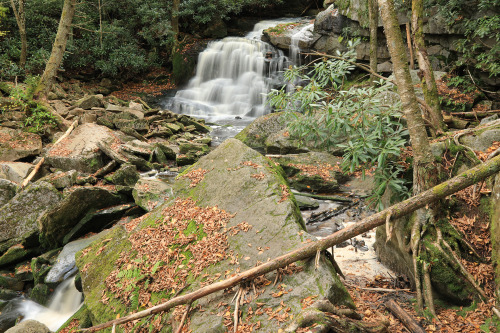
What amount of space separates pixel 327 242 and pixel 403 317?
3.61ft

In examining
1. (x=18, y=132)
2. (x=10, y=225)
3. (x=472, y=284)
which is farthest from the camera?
(x=18, y=132)

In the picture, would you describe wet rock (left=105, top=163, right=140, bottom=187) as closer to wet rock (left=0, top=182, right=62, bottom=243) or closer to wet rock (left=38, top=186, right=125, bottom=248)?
wet rock (left=38, top=186, right=125, bottom=248)

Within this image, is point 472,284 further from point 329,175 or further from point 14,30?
point 14,30

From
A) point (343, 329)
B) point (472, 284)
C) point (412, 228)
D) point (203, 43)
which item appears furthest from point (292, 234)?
point (203, 43)

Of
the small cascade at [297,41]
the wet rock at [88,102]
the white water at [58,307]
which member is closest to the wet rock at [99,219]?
the white water at [58,307]

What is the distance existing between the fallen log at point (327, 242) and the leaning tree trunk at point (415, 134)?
417mm

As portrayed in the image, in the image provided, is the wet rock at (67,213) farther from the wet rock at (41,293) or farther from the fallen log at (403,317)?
the fallen log at (403,317)

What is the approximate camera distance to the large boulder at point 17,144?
9562 millimetres

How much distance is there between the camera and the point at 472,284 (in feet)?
10.8

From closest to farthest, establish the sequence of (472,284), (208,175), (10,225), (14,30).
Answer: (472,284) → (208,175) → (10,225) → (14,30)

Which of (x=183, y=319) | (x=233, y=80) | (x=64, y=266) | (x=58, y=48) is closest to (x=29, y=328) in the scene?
(x=64, y=266)

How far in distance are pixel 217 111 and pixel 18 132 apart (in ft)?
32.1

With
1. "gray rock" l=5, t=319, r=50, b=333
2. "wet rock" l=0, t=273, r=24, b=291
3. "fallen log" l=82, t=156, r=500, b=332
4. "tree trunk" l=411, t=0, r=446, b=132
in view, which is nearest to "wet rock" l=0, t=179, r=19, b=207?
"wet rock" l=0, t=273, r=24, b=291

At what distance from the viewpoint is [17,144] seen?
33.1 feet
